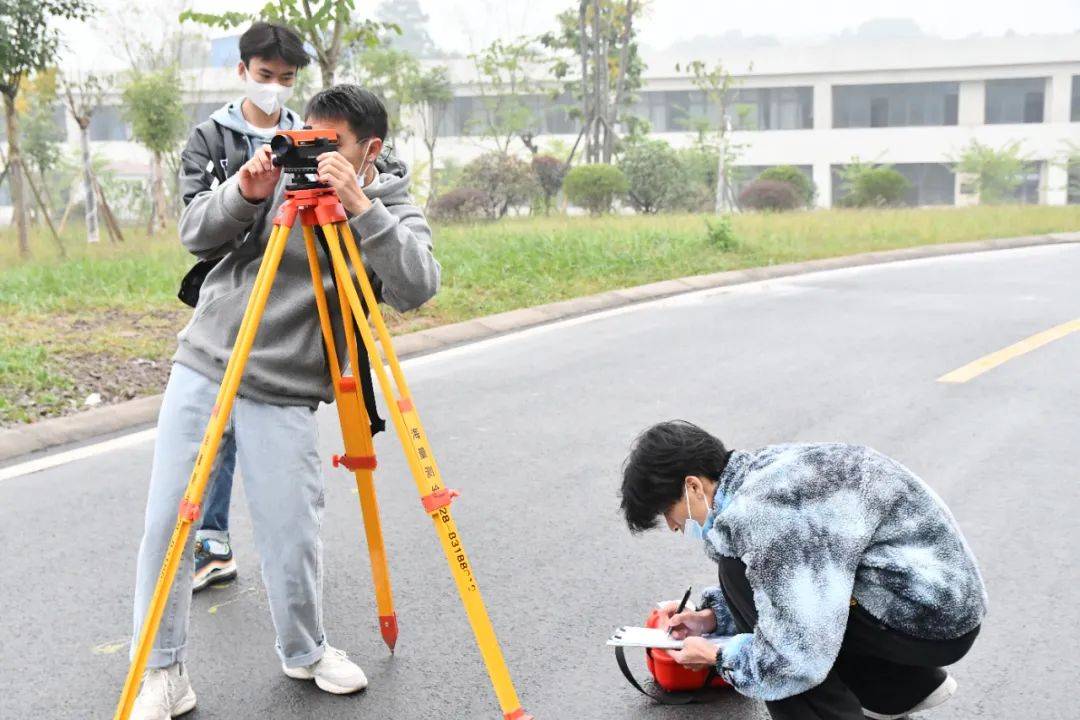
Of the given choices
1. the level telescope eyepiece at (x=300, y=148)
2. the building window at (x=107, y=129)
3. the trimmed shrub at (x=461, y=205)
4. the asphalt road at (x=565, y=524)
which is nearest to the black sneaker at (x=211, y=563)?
the asphalt road at (x=565, y=524)

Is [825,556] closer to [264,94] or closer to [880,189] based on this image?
[264,94]

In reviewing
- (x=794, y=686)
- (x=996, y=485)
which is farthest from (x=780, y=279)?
(x=794, y=686)

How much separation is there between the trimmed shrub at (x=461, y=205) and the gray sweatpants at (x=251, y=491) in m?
17.0

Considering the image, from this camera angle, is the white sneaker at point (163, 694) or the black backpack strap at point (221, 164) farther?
the black backpack strap at point (221, 164)

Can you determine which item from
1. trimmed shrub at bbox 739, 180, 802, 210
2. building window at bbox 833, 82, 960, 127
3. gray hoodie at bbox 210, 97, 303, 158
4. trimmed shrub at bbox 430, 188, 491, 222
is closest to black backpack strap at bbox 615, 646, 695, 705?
gray hoodie at bbox 210, 97, 303, 158

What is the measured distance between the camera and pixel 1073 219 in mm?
18109

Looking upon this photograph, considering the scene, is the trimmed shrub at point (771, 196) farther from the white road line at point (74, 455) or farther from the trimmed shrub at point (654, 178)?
the white road line at point (74, 455)

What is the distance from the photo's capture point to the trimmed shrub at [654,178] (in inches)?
943

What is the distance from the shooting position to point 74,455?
18.8ft

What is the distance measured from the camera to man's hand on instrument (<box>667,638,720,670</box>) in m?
2.84

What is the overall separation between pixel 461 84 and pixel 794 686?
42628 mm

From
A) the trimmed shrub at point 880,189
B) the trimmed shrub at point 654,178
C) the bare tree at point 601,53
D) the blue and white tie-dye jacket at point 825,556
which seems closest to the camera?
the blue and white tie-dye jacket at point 825,556

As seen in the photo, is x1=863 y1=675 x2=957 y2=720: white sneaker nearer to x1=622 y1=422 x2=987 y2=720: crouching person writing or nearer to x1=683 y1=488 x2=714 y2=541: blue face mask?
→ x1=622 y1=422 x2=987 y2=720: crouching person writing

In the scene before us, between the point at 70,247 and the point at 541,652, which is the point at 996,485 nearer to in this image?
the point at 541,652
